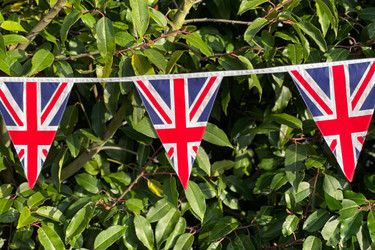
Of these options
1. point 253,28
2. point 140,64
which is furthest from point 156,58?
point 253,28

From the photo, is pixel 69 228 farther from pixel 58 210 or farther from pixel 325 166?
pixel 325 166

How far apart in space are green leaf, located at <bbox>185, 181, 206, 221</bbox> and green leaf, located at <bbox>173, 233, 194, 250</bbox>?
0.09 meters

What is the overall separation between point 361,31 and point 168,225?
3.15ft

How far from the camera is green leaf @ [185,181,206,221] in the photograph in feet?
5.76

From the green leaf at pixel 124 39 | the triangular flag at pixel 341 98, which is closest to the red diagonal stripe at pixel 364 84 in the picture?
the triangular flag at pixel 341 98

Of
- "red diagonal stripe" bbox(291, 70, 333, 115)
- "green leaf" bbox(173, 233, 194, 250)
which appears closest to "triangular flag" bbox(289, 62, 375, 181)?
"red diagonal stripe" bbox(291, 70, 333, 115)

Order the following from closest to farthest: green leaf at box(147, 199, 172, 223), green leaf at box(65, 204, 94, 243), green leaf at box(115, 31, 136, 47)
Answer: green leaf at box(115, 31, 136, 47) < green leaf at box(65, 204, 94, 243) < green leaf at box(147, 199, 172, 223)

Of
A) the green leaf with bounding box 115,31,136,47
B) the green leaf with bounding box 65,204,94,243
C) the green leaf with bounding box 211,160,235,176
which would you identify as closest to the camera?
the green leaf with bounding box 115,31,136,47

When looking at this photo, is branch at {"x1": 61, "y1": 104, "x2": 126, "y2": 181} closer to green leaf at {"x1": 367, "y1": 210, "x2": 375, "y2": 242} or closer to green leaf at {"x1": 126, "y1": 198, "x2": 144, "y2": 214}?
green leaf at {"x1": 126, "y1": 198, "x2": 144, "y2": 214}

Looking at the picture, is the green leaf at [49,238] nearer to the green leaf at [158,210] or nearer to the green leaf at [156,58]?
the green leaf at [158,210]

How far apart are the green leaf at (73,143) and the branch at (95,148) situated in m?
0.10

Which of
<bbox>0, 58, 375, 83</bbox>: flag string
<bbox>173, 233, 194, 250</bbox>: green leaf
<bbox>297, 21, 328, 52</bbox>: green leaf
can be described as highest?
<bbox>297, 21, 328, 52</bbox>: green leaf

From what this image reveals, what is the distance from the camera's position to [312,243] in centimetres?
175

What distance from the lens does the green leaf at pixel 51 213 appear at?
5.73 feet
